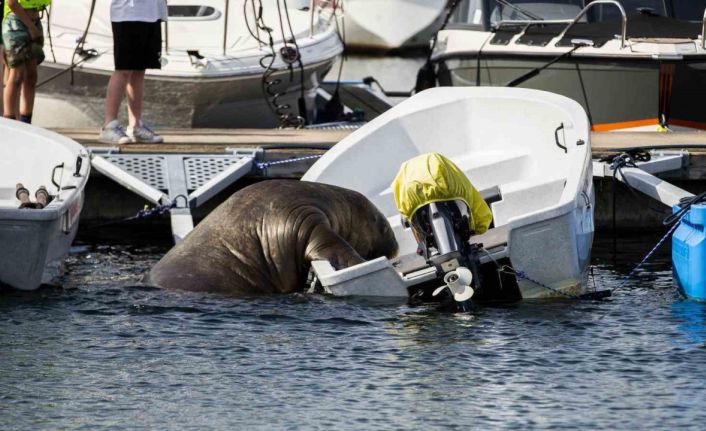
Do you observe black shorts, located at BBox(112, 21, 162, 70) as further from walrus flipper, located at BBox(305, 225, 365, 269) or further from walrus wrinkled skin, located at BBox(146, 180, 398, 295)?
walrus flipper, located at BBox(305, 225, 365, 269)

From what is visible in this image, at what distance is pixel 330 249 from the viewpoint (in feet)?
29.3

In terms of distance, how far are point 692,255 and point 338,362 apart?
2.46 meters

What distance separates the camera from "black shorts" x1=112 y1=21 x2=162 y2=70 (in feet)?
37.9

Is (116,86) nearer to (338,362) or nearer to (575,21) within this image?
(338,362)

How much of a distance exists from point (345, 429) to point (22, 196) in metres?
4.00

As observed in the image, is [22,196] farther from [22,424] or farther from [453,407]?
[453,407]

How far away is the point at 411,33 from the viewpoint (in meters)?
34.4

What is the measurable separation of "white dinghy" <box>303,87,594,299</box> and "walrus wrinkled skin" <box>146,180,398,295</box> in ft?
0.88

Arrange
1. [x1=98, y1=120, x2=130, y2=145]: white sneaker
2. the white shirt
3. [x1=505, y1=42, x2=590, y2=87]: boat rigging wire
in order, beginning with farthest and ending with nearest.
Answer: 1. [x1=505, y1=42, x2=590, y2=87]: boat rigging wire
2. [x1=98, y1=120, x2=130, y2=145]: white sneaker
3. the white shirt

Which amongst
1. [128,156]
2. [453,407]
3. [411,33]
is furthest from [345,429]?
[411,33]

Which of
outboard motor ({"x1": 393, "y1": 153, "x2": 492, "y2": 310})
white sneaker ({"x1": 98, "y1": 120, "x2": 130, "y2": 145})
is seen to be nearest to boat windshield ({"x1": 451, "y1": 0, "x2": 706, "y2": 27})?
white sneaker ({"x1": 98, "y1": 120, "x2": 130, "y2": 145})

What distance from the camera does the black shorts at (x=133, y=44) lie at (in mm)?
11555

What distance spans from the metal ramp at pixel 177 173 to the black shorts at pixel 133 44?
0.67m

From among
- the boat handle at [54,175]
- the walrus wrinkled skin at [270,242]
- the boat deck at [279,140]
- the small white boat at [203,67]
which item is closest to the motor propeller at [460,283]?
the walrus wrinkled skin at [270,242]
